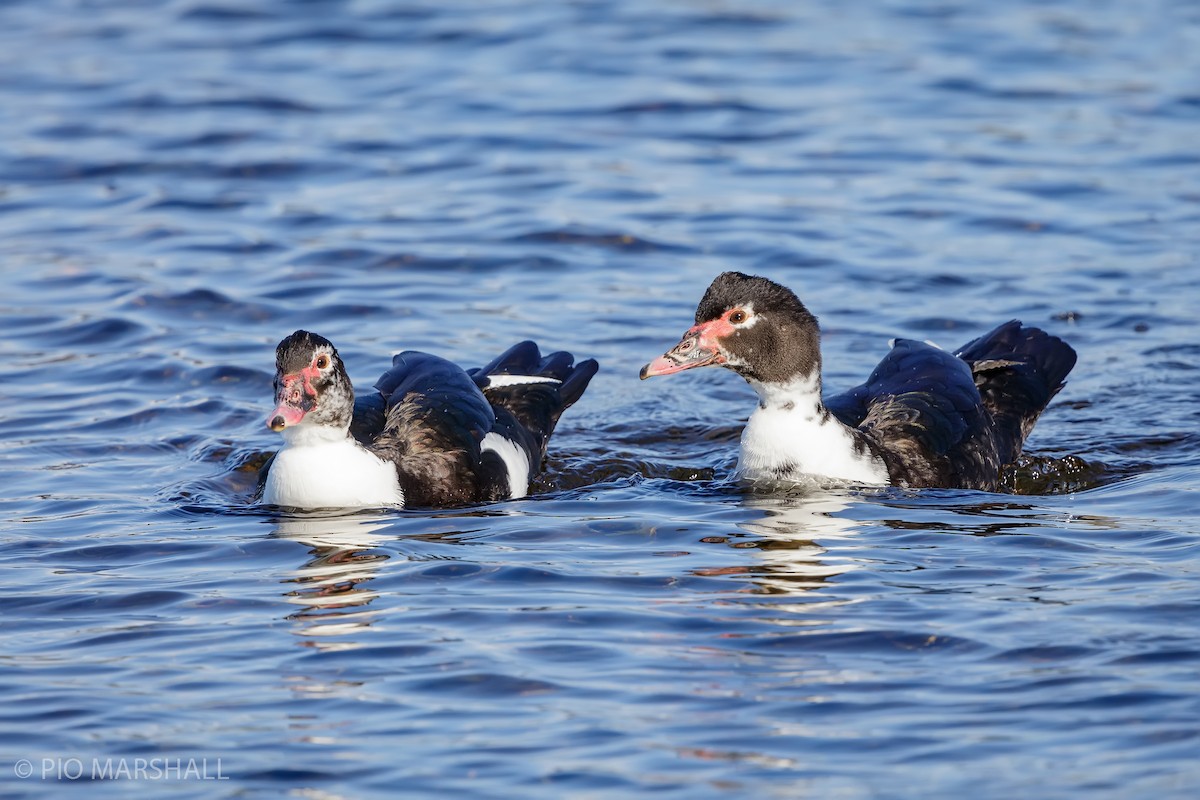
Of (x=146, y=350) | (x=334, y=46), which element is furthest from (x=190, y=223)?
(x=334, y=46)

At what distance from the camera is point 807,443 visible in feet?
31.9

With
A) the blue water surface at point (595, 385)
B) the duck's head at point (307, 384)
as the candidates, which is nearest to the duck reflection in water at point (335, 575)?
the blue water surface at point (595, 385)

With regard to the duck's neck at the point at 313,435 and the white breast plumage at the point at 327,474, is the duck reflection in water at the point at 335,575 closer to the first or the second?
the white breast plumage at the point at 327,474

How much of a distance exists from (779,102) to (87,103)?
7.49 m

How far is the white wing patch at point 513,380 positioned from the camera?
11.0 metres

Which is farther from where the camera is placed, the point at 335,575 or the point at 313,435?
the point at 313,435

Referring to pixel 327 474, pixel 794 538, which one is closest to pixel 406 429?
pixel 327 474

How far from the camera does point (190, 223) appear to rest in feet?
51.8

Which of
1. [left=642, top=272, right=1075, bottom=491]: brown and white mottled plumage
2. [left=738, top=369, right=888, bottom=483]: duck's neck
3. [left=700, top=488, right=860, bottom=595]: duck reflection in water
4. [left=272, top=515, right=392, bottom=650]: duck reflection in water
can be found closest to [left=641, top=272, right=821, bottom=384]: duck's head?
[left=642, top=272, right=1075, bottom=491]: brown and white mottled plumage

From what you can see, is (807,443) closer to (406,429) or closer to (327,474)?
(406,429)

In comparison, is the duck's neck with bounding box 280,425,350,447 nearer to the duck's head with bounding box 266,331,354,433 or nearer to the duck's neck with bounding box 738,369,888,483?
the duck's head with bounding box 266,331,354,433

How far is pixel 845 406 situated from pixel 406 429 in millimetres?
2642

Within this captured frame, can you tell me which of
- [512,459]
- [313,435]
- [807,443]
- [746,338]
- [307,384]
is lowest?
[512,459]

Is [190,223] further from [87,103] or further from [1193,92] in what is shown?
[1193,92]
